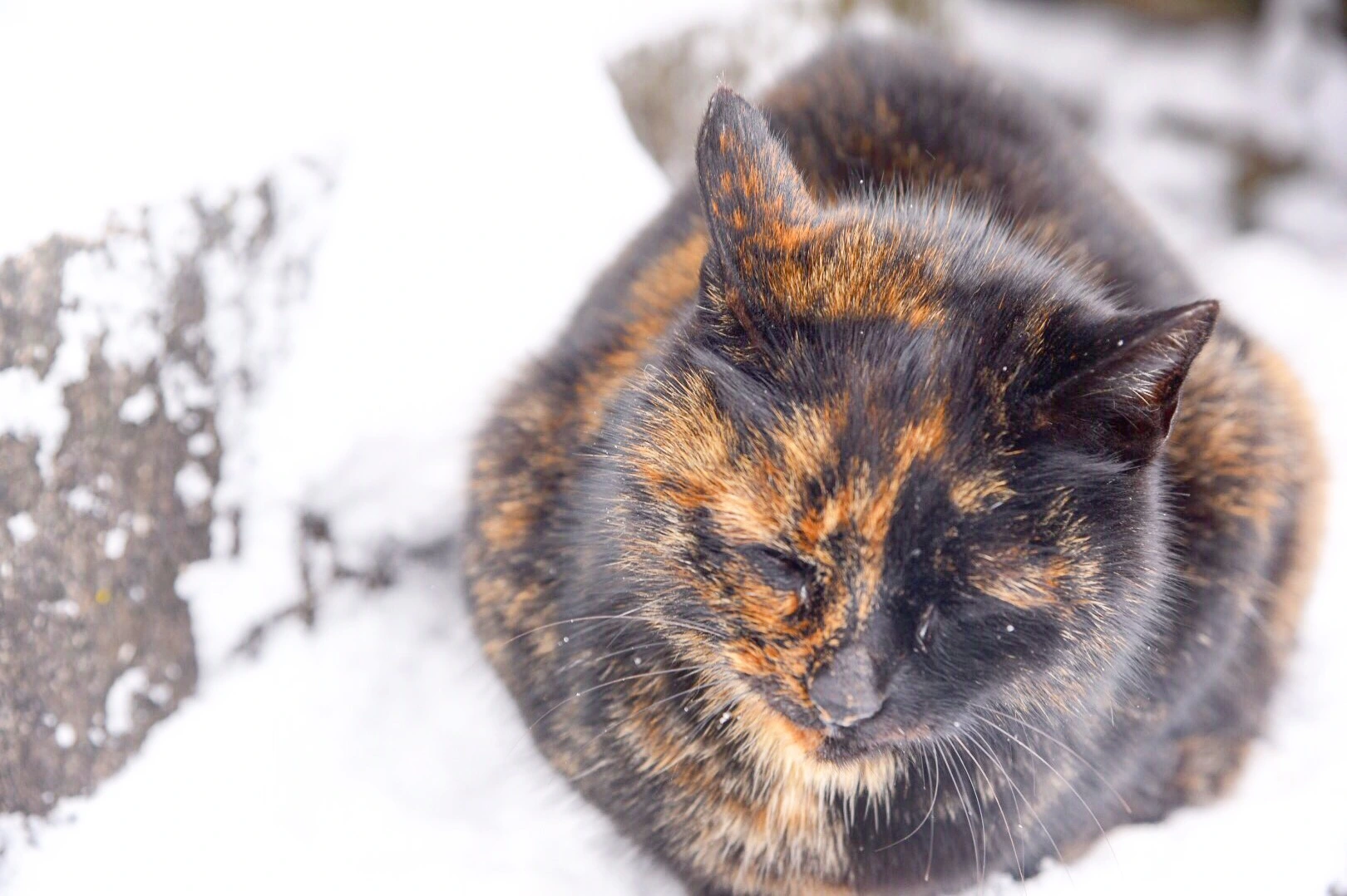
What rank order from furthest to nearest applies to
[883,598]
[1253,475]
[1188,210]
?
[1188,210], [1253,475], [883,598]

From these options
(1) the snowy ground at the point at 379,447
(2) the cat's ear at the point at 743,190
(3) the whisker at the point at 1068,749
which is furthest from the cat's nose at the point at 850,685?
(1) the snowy ground at the point at 379,447

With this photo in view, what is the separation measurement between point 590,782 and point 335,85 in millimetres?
1658

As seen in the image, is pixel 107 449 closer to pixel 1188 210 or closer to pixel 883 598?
pixel 883 598

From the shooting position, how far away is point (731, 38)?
144 inches

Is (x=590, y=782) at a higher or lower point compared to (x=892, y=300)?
lower

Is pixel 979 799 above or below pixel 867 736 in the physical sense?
below

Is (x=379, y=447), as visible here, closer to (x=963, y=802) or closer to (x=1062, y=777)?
(x=963, y=802)

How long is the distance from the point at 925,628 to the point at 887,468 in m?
0.23

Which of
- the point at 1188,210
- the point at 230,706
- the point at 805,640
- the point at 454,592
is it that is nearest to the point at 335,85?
the point at 454,592

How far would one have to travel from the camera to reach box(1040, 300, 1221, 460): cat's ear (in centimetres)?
150

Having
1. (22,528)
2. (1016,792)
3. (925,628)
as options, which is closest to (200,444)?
(22,528)

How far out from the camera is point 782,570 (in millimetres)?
1604

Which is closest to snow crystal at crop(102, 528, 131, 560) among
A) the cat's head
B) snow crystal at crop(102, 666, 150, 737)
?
→ snow crystal at crop(102, 666, 150, 737)

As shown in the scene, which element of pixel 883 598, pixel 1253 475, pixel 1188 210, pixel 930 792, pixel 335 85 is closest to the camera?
pixel 883 598
